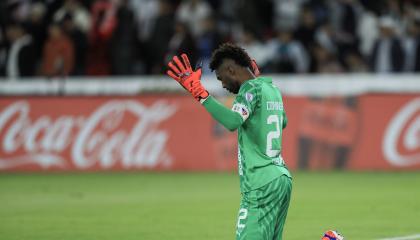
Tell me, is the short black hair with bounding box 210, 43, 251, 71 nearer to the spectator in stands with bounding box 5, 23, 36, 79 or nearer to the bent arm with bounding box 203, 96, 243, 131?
the bent arm with bounding box 203, 96, 243, 131

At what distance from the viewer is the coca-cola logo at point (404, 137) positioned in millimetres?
18438

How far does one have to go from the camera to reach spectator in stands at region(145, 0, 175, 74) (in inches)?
855

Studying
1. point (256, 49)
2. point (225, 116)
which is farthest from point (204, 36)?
point (225, 116)

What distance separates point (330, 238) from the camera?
811cm

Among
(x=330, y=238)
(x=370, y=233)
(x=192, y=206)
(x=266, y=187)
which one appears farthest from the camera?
(x=192, y=206)

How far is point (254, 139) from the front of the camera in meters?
7.56

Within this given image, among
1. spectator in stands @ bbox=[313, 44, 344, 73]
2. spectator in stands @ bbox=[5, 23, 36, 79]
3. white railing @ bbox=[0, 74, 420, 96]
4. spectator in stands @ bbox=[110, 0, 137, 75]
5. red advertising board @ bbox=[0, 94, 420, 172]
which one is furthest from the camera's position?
spectator in stands @ bbox=[5, 23, 36, 79]

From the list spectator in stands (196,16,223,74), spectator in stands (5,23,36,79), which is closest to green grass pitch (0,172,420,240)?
spectator in stands (196,16,223,74)

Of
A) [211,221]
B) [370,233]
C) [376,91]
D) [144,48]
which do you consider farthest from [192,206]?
[144,48]

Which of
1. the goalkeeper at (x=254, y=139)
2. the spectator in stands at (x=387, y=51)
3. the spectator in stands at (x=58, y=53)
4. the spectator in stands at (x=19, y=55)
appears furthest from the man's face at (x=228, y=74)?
the spectator in stands at (x=19, y=55)

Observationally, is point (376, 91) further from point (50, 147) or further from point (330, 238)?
point (330, 238)

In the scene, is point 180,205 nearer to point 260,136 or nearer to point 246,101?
point 260,136

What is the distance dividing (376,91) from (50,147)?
6702 millimetres

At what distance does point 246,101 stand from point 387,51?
13.5 m
